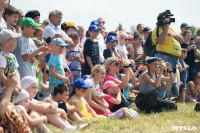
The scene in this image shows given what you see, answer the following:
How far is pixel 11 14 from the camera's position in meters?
6.16

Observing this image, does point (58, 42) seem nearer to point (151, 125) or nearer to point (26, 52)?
point (26, 52)

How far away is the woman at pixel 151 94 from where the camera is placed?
7.81 meters

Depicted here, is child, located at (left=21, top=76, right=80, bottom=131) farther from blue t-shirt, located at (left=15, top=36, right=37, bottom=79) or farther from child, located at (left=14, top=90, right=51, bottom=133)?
blue t-shirt, located at (left=15, top=36, right=37, bottom=79)

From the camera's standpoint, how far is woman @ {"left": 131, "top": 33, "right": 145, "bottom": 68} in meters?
10.4

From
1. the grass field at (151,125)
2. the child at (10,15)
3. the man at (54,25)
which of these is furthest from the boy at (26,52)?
the man at (54,25)

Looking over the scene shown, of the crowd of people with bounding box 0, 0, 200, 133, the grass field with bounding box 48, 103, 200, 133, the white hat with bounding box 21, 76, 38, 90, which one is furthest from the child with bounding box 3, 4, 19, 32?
the grass field with bounding box 48, 103, 200, 133

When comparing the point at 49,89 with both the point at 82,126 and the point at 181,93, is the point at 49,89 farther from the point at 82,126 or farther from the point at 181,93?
the point at 181,93

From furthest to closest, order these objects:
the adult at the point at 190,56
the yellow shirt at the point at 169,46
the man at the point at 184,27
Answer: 1. the man at the point at 184,27
2. the adult at the point at 190,56
3. the yellow shirt at the point at 169,46

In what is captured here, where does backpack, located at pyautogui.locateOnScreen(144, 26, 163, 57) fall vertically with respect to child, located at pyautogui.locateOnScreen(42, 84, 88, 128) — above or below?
above

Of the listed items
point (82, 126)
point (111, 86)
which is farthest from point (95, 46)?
point (82, 126)

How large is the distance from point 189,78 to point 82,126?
6.55m

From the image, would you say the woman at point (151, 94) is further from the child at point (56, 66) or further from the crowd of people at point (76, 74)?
the child at point (56, 66)

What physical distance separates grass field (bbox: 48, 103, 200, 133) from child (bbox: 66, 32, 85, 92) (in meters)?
1.78

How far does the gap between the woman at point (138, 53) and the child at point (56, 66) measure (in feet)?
13.1
